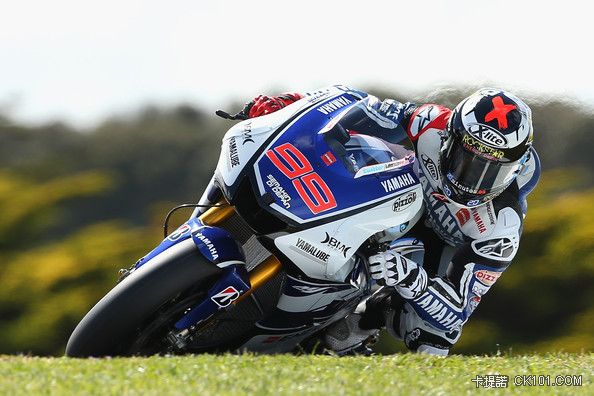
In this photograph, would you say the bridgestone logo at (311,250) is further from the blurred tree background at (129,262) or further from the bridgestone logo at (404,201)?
the blurred tree background at (129,262)

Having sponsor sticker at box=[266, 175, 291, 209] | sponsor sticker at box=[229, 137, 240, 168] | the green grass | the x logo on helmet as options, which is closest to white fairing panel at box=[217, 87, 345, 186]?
sponsor sticker at box=[229, 137, 240, 168]

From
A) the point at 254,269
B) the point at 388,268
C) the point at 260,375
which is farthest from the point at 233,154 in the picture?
the point at 260,375

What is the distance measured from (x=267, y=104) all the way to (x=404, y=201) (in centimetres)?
108

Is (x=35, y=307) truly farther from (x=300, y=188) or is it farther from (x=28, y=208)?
(x=300, y=188)

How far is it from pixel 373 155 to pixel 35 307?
3.52 metres

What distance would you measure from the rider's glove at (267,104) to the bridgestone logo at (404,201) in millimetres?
1002

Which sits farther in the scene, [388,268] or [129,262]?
[129,262]

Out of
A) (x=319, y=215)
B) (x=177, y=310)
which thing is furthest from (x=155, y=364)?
(x=319, y=215)

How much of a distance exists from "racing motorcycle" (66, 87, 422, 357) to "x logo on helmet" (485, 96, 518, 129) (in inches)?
21.0

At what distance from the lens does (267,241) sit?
5.68m

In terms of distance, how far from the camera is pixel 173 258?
18.1ft

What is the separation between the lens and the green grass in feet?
14.3

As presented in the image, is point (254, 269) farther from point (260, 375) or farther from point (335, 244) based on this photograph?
point (260, 375)

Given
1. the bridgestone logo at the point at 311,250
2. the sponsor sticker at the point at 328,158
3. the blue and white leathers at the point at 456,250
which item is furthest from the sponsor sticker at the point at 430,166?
the bridgestone logo at the point at 311,250
